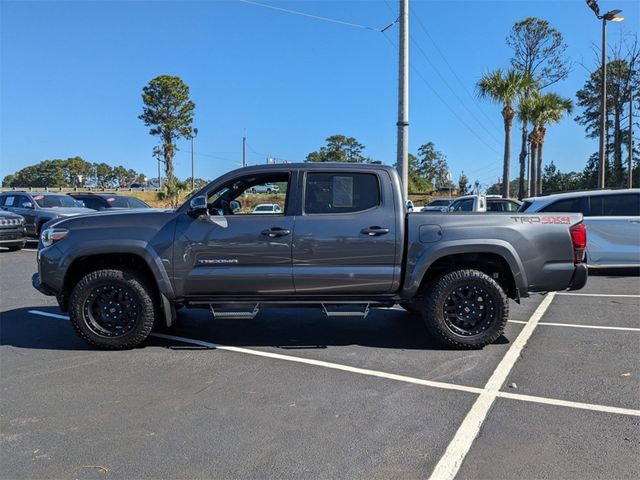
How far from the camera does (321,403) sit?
3.91 meters

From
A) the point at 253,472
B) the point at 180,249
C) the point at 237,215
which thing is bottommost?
the point at 253,472

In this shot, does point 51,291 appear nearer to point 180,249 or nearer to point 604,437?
point 180,249

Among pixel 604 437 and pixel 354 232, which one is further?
pixel 354 232

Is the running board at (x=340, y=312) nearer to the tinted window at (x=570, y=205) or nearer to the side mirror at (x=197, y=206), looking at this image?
the side mirror at (x=197, y=206)

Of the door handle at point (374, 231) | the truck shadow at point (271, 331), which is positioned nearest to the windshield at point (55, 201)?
the truck shadow at point (271, 331)

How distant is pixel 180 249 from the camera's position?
5.13m

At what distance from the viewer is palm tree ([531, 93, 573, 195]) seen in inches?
1129

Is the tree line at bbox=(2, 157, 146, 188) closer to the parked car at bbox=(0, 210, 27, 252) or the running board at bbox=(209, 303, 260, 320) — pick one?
the parked car at bbox=(0, 210, 27, 252)

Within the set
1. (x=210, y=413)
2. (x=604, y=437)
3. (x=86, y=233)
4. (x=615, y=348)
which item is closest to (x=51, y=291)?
(x=86, y=233)

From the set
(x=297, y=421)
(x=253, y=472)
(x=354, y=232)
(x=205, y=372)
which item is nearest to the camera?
(x=253, y=472)

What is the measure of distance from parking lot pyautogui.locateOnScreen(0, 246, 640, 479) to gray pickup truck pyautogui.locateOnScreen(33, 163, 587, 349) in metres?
0.45

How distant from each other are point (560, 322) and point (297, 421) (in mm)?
4455

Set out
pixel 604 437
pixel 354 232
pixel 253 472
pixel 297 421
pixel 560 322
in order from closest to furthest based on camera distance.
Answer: pixel 253 472, pixel 604 437, pixel 297 421, pixel 354 232, pixel 560 322

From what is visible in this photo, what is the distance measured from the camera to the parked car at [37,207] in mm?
15258
